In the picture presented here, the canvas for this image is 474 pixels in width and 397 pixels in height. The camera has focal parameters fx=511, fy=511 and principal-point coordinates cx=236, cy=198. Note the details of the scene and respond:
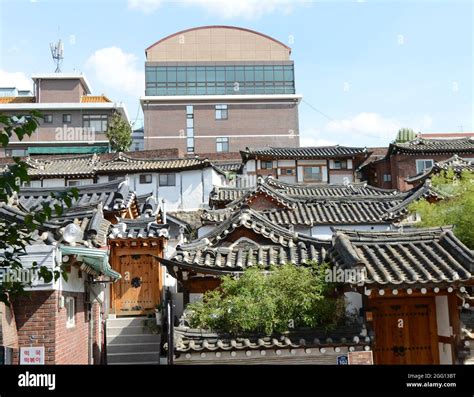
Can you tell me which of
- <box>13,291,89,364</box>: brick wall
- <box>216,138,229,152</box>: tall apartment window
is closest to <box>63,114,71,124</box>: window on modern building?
<box>216,138,229,152</box>: tall apartment window

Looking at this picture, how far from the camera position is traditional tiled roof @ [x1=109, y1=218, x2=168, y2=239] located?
46.6 feet

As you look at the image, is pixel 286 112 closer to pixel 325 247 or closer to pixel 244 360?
pixel 325 247

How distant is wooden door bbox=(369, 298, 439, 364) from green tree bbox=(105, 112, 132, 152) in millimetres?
27975

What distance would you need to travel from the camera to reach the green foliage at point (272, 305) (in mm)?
7723

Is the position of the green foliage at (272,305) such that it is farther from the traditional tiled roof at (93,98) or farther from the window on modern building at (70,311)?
the traditional tiled roof at (93,98)

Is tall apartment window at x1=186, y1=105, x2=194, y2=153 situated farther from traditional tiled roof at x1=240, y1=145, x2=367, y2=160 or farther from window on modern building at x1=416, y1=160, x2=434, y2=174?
window on modern building at x1=416, y1=160, x2=434, y2=174

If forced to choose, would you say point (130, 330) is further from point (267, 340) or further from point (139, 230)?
point (267, 340)

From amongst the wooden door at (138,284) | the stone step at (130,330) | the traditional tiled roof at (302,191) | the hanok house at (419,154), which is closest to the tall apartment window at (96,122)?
the traditional tiled roof at (302,191)

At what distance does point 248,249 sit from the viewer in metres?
11.0

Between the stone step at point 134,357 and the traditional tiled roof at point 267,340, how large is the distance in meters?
5.21

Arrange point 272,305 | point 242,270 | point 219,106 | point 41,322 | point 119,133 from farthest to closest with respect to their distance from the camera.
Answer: point 119,133 → point 219,106 → point 242,270 → point 272,305 → point 41,322

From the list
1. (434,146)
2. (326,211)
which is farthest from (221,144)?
(326,211)

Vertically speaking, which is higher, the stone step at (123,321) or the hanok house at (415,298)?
the hanok house at (415,298)

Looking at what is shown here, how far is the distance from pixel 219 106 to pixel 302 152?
6531mm
